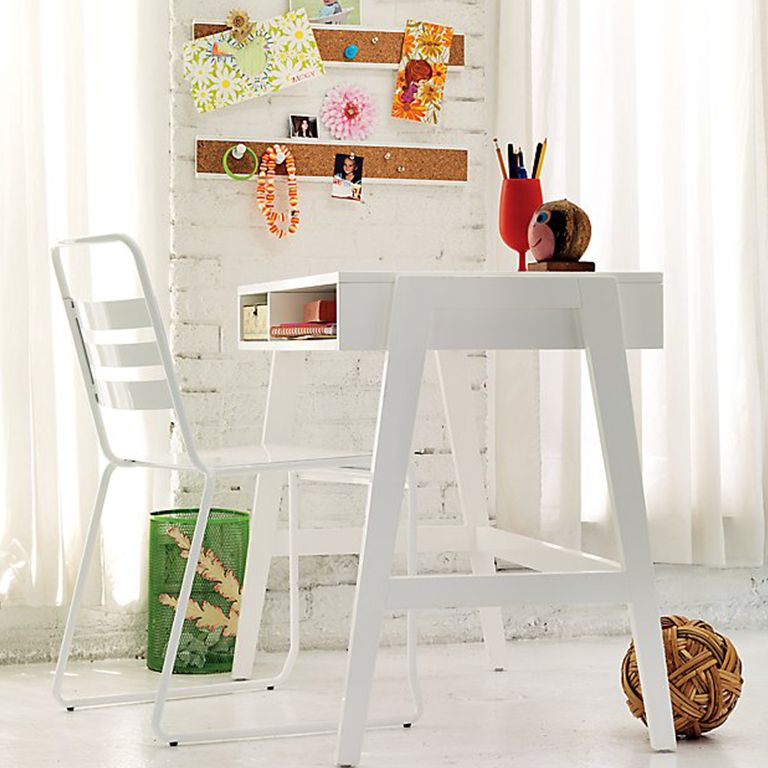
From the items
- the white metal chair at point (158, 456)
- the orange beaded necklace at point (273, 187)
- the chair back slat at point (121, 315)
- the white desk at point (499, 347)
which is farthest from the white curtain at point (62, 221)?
the white desk at point (499, 347)

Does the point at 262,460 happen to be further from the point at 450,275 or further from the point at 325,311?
the point at 450,275

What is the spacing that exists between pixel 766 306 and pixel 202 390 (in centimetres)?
136

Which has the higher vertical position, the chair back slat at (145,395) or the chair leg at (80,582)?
the chair back slat at (145,395)

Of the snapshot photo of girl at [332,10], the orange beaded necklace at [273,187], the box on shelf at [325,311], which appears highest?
the snapshot photo of girl at [332,10]

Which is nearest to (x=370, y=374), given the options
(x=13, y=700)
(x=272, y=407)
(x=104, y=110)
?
(x=272, y=407)

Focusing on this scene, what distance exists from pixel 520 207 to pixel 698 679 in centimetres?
87

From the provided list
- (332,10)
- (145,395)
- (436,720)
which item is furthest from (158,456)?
(332,10)

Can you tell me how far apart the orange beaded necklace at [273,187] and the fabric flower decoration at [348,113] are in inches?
4.7

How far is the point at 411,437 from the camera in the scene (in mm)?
2150

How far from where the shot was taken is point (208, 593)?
112 inches

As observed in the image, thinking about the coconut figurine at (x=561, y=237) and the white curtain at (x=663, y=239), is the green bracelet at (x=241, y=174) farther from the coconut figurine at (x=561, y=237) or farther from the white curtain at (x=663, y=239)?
the coconut figurine at (x=561, y=237)

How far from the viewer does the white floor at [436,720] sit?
7.26ft

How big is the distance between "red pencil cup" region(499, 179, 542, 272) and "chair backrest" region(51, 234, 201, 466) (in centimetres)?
66

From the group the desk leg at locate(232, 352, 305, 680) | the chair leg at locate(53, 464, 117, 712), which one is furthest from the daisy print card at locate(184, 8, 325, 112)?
the chair leg at locate(53, 464, 117, 712)
